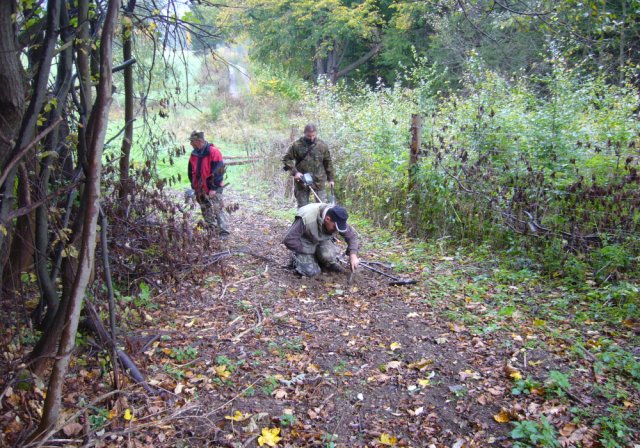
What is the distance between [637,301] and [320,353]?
336cm

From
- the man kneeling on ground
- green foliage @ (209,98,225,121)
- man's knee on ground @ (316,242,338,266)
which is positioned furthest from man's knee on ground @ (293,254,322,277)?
green foliage @ (209,98,225,121)

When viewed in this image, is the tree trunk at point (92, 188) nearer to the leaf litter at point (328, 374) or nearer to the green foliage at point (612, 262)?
the leaf litter at point (328, 374)

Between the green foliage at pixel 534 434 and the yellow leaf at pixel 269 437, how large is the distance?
1608 millimetres

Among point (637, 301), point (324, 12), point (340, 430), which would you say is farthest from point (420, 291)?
point (324, 12)

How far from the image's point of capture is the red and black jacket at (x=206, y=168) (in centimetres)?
745

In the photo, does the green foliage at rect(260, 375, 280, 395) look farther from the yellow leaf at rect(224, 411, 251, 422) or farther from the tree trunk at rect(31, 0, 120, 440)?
the tree trunk at rect(31, 0, 120, 440)

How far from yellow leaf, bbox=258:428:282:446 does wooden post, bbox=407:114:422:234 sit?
210 inches

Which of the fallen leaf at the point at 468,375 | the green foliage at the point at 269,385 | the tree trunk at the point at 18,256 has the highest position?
the tree trunk at the point at 18,256

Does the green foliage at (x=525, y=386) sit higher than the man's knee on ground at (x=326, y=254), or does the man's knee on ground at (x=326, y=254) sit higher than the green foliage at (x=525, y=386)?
the man's knee on ground at (x=326, y=254)

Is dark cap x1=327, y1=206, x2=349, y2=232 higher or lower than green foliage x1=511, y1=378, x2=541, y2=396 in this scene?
higher

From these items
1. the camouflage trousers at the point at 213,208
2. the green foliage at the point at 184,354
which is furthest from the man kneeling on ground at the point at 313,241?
the green foliage at the point at 184,354

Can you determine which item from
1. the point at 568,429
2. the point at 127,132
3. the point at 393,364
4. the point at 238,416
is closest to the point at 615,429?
the point at 568,429

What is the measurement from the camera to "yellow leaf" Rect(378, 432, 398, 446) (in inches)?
125

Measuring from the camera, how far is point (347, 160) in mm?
10570
